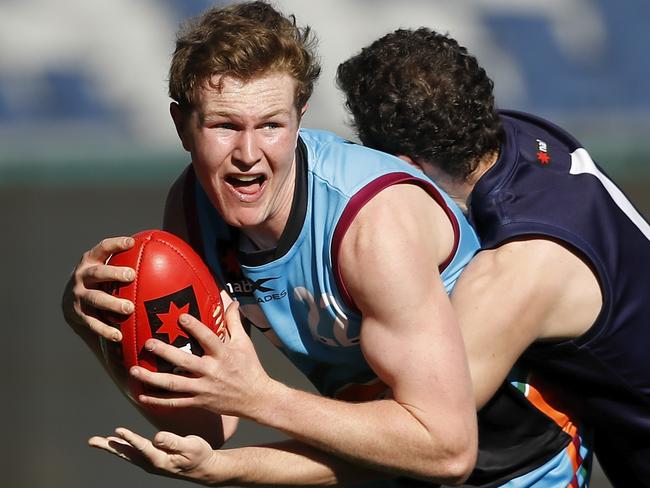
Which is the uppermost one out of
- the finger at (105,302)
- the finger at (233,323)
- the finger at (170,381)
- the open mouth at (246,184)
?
the open mouth at (246,184)

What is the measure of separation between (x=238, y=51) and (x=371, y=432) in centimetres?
100

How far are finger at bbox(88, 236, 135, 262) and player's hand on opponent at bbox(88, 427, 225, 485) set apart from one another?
18.1 inches

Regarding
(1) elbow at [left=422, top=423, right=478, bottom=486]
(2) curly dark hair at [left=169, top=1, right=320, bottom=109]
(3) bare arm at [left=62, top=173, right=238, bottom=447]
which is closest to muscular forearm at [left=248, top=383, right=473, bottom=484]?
(1) elbow at [left=422, top=423, right=478, bottom=486]

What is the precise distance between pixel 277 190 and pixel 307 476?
29.4 inches

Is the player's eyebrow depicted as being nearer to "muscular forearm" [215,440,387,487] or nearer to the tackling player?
the tackling player

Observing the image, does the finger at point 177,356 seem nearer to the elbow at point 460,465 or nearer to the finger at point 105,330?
the finger at point 105,330

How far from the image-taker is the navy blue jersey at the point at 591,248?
10.1ft

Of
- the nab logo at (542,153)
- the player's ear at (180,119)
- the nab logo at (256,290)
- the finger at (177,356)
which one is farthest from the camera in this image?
the nab logo at (542,153)

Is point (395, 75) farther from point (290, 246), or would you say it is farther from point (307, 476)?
point (307, 476)

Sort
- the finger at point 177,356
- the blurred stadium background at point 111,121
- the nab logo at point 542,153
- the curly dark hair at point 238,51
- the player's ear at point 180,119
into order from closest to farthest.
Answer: the finger at point 177,356, the curly dark hair at point 238,51, the player's ear at point 180,119, the nab logo at point 542,153, the blurred stadium background at point 111,121

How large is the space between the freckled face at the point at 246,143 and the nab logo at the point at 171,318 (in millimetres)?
279

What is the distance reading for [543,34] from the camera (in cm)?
647

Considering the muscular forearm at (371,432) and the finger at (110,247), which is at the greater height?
the finger at (110,247)

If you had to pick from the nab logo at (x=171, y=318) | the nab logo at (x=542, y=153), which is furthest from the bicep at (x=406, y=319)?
the nab logo at (x=542, y=153)
